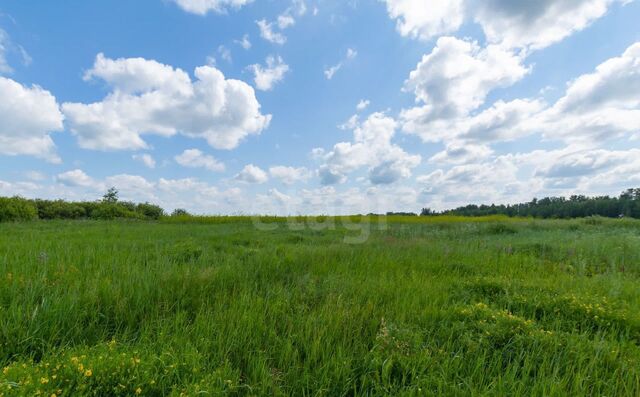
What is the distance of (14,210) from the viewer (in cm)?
1565

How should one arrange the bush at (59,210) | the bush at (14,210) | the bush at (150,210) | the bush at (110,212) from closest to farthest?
the bush at (14,210)
the bush at (59,210)
the bush at (110,212)
the bush at (150,210)

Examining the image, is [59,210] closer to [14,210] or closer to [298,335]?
[14,210]

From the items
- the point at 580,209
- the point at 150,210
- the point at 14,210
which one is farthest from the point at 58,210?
the point at 580,209

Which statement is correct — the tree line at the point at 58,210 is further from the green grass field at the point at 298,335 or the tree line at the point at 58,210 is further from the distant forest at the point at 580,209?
the distant forest at the point at 580,209

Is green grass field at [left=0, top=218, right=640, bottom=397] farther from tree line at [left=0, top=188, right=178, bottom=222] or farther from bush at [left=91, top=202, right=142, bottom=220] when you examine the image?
bush at [left=91, top=202, right=142, bottom=220]

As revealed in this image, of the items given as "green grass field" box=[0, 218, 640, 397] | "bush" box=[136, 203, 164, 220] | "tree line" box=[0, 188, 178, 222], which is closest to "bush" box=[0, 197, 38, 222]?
"tree line" box=[0, 188, 178, 222]

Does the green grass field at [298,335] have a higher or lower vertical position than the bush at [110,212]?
lower

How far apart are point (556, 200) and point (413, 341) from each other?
75.3 m

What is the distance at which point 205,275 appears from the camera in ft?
10.8

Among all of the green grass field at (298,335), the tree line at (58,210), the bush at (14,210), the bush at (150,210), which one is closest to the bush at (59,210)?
the tree line at (58,210)

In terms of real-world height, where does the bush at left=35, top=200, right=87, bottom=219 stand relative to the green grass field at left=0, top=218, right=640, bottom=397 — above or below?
above

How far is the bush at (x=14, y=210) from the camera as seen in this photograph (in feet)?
50.0

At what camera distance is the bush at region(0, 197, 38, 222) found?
15227 mm

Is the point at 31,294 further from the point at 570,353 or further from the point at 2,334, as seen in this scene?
the point at 570,353
